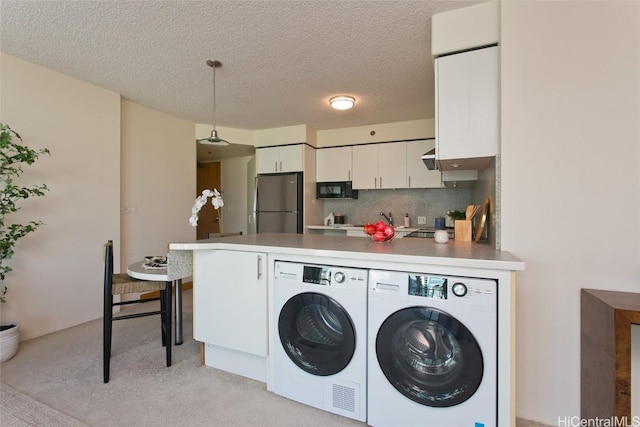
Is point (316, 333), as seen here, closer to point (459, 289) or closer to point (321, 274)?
point (321, 274)

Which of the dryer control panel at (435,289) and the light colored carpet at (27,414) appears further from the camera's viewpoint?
the light colored carpet at (27,414)

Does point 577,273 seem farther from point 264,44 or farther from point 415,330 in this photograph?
point 264,44

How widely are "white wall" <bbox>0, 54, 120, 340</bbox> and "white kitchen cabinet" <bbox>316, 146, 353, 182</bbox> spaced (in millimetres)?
2701

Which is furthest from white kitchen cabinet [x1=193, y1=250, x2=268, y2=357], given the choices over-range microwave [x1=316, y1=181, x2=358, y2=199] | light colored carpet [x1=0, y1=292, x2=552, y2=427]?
over-range microwave [x1=316, y1=181, x2=358, y2=199]

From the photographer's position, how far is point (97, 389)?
1.82 metres

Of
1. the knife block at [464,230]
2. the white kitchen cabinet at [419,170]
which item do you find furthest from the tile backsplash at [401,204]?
the knife block at [464,230]

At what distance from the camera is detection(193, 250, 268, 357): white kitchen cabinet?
6.02ft

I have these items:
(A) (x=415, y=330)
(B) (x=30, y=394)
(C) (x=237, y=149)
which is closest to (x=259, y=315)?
(A) (x=415, y=330)

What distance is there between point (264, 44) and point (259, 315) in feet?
6.54

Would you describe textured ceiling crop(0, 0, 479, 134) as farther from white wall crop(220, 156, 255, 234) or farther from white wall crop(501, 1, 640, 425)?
white wall crop(220, 156, 255, 234)

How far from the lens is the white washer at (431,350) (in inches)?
50.0

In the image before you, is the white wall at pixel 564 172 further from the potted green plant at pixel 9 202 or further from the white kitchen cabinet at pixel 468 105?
the potted green plant at pixel 9 202

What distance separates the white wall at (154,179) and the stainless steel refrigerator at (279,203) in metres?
0.98

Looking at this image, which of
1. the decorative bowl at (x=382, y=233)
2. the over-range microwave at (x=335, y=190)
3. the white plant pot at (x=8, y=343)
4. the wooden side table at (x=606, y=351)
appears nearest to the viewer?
the wooden side table at (x=606, y=351)
